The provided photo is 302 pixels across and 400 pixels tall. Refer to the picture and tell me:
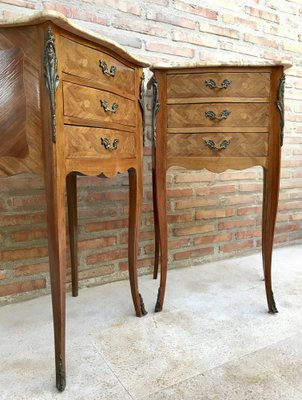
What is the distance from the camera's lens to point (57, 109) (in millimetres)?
876

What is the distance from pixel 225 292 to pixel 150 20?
1.44m

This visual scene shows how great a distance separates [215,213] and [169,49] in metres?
0.99

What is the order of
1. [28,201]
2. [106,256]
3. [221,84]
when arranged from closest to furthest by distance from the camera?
A: [221,84]
[28,201]
[106,256]

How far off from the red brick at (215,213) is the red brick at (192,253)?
0.20 meters

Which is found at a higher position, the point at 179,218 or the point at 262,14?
the point at 262,14

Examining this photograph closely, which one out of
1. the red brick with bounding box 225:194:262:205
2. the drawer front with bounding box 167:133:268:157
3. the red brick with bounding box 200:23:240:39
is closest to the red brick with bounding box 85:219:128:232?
the drawer front with bounding box 167:133:268:157

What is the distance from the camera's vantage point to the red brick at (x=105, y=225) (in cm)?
166

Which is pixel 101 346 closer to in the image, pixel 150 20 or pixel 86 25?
pixel 86 25

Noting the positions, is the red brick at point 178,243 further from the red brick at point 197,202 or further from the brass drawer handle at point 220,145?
the brass drawer handle at point 220,145

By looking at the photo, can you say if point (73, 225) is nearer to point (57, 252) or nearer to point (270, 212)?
point (57, 252)

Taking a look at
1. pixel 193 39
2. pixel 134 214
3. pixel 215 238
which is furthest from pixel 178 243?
pixel 193 39

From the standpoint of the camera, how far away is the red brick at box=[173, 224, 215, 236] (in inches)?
76.0

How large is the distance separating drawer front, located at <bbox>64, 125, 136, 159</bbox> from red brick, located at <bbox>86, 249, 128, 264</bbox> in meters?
0.69

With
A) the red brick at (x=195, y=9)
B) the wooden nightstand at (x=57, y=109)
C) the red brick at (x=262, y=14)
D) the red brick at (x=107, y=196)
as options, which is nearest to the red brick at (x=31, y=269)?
the red brick at (x=107, y=196)
